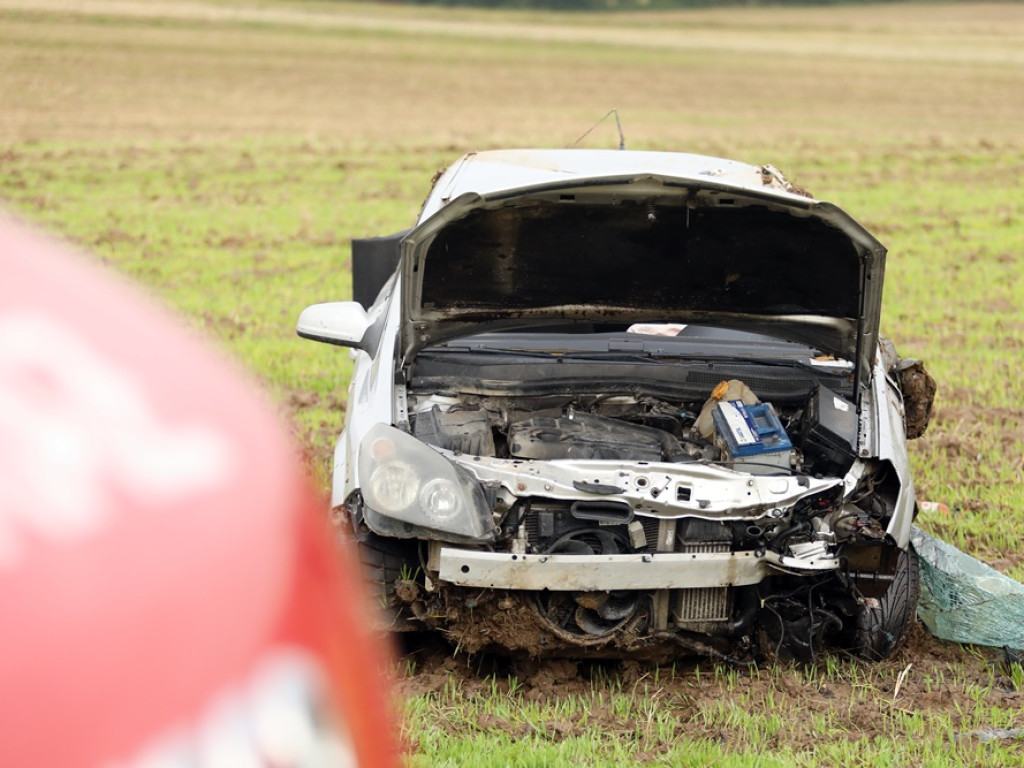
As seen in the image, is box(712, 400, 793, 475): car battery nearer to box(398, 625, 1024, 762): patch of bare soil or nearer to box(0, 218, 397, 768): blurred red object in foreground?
box(398, 625, 1024, 762): patch of bare soil

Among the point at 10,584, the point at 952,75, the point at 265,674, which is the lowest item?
the point at 952,75

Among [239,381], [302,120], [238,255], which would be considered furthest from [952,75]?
[239,381]

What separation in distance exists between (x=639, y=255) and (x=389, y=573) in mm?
1665

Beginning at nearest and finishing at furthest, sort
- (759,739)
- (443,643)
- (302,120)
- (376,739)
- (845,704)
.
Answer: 1. (376,739)
2. (759,739)
3. (845,704)
4. (443,643)
5. (302,120)

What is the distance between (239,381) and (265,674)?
274 millimetres

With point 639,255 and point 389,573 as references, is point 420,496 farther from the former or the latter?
point 639,255

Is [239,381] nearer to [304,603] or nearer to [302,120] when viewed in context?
[304,603]

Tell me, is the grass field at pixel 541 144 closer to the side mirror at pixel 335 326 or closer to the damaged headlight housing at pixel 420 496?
the damaged headlight housing at pixel 420 496

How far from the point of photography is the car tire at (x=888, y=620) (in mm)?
4723

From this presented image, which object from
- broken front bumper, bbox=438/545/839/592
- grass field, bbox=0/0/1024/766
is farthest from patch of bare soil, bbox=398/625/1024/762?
broken front bumper, bbox=438/545/839/592

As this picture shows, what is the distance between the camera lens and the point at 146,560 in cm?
98

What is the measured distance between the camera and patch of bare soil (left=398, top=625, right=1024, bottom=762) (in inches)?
166

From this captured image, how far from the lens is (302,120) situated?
27172 mm

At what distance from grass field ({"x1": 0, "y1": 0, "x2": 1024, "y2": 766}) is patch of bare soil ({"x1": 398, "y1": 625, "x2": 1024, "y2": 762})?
0.04 ft
